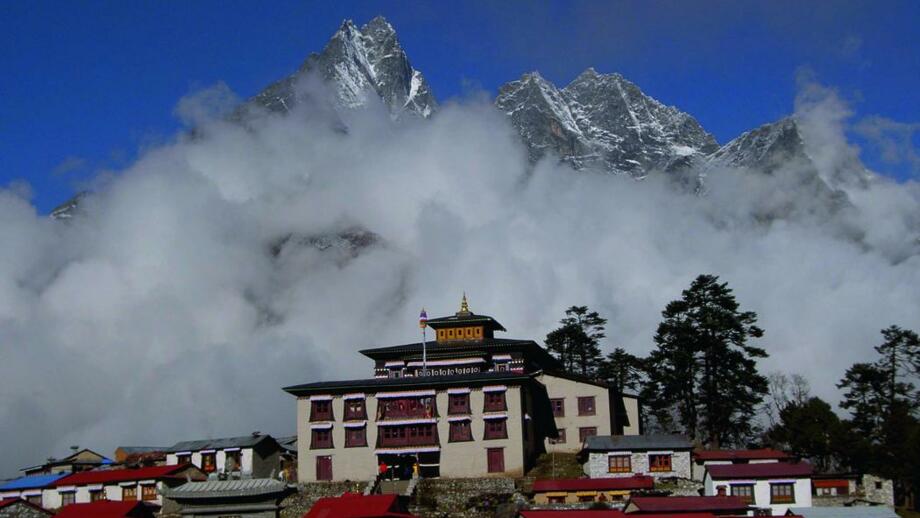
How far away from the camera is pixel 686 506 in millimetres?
58125

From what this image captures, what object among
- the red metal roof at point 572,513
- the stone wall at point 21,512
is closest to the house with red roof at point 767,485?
the red metal roof at point 572,513

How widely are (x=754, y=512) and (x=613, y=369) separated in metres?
39.1

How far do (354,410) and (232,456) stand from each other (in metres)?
11.0

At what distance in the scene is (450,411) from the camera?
7688 centimetres

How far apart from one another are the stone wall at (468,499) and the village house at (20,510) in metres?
23.5

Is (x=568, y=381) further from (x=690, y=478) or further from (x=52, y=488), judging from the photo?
(x=52, y=488)

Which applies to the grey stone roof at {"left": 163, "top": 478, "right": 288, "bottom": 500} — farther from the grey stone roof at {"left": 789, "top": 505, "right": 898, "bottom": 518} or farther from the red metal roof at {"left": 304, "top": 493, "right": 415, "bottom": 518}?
the grey stone roof at {"left": 789, "top": 505, "right": 898, "bottom": 518}

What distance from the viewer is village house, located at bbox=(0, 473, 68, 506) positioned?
254 feet

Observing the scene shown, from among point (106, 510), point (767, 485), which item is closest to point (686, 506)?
point (767, 485)

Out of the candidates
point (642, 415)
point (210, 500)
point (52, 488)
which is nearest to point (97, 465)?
point (52, 488)

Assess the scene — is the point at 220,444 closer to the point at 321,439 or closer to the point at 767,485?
the point at 321,439

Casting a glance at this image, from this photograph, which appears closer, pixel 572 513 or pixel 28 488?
pixel 572 513

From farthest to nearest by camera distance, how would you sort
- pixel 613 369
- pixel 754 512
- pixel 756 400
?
pixel 613 369 → pixel 756 400 → pixel 754 512

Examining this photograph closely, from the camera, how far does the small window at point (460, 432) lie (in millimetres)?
→ 75625
